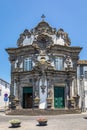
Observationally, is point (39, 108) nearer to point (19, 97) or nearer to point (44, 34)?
point (19, 97)

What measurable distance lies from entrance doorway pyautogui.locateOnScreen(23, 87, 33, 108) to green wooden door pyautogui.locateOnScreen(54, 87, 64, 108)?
3327mm

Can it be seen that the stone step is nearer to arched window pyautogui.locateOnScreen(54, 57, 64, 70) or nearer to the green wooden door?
the green wooden door

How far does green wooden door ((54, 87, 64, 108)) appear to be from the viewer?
34344mm

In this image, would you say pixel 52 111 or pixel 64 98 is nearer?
pixel 52 111

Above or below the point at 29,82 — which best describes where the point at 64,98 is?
below

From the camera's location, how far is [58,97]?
34594mm

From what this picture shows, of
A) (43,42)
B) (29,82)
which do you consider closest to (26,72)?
(29,82)

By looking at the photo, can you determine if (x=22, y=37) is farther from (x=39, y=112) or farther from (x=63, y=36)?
(x=39, y=112)

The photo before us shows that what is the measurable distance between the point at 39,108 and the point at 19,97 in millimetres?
3523

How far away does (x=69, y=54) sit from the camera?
36.1 m

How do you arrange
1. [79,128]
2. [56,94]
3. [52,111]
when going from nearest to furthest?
[79,128] → [52,111] → [56,94]

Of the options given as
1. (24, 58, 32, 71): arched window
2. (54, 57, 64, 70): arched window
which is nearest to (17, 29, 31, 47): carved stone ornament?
(24, 58, 32, 71): arched window

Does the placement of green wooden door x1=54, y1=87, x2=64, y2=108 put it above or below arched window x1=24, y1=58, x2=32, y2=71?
below

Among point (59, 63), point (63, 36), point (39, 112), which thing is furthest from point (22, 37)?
point (39, 112)
